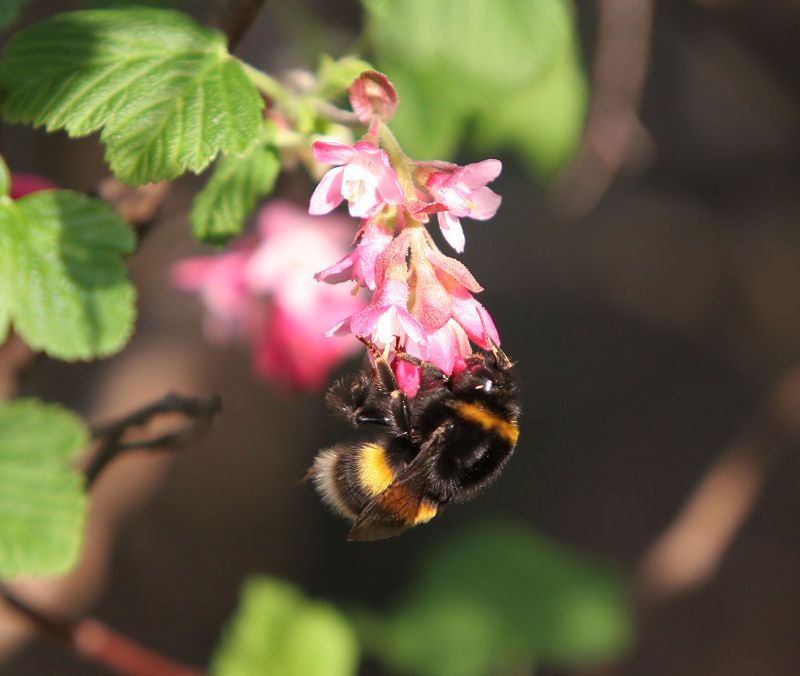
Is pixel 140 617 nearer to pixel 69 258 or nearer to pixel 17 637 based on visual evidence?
pixel 17 637

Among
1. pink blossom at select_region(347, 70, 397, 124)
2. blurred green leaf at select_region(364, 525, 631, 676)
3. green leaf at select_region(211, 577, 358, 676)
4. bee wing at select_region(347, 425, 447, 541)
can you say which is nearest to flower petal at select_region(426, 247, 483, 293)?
pink blossom at select_region(347, 70, 397, 124)

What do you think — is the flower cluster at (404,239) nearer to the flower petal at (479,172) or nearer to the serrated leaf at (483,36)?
the flower petal at (479,172)

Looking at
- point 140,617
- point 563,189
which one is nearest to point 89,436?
point 140,617

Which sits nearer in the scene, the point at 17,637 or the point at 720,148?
the point at 17,637

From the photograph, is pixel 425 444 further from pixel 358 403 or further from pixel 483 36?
pixel 483 36

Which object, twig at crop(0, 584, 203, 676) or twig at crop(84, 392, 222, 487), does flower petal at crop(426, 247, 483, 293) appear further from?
twig at crop(0, 584, 203, 676)

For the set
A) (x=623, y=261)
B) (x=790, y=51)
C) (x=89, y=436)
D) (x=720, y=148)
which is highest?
(x=790, y=51)
